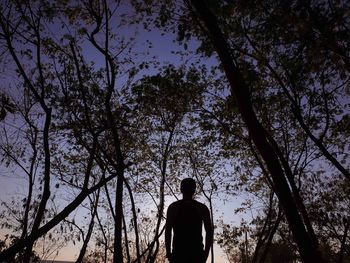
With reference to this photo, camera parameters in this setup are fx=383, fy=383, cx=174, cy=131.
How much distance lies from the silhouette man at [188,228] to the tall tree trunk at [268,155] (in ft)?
8.33

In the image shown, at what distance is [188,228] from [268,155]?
3122 millimetres

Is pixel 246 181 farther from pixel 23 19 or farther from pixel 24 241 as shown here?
pixel 24 241

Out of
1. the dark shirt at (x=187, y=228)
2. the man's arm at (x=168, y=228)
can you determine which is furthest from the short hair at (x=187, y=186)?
the man's arm at (x=168, y=228)

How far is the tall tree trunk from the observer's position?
24.0 ft

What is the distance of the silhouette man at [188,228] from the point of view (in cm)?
539

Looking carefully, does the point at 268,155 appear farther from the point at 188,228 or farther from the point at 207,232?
the point at 188,228

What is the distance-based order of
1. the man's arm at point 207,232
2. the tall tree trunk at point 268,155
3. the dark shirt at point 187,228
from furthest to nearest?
1. the tall tree trunk at point 268,155
2. the man's arm at point 207,232
3. the dark shirt at point 187,228

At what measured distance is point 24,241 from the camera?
2979mm

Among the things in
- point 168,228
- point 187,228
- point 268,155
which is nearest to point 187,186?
point 187,228

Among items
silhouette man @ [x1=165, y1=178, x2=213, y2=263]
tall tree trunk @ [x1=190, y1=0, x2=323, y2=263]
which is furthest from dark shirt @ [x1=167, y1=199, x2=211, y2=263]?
tall tree trunk @ [x1=190, y1=0, x2=323, y2=263]

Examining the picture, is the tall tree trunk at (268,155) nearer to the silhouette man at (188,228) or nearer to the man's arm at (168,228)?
the silhouette man at (188,228)

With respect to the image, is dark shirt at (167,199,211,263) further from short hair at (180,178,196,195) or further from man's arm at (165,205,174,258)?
short hair at (180,178,196,195)

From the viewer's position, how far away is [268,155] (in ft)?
25.9

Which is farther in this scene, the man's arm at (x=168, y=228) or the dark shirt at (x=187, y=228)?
the man's arm at (x=168, y=228)
